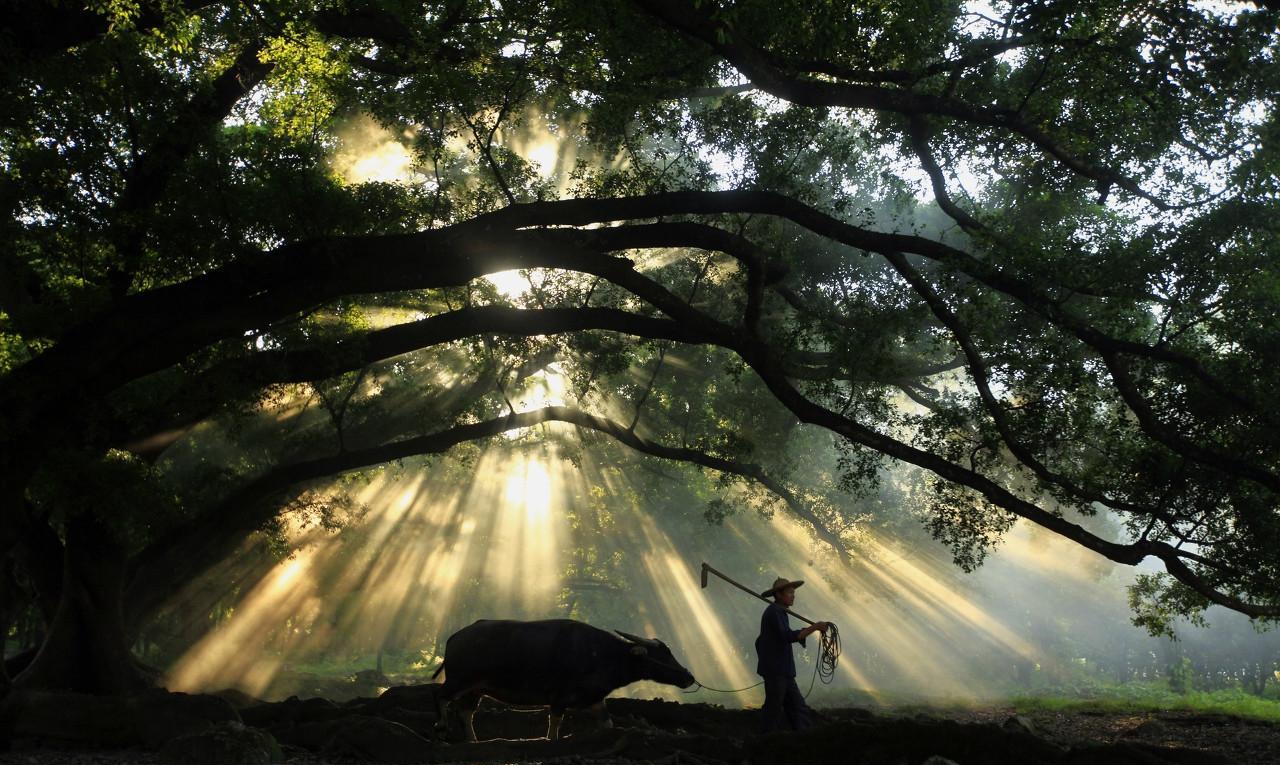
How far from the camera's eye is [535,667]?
33.8ft

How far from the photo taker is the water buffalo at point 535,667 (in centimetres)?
1030

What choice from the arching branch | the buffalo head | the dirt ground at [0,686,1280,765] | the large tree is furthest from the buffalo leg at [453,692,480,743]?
the arching branch

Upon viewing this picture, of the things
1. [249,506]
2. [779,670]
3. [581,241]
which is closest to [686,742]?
[779,670]

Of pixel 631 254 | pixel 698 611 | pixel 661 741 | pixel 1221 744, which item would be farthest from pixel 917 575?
pixel 661 741

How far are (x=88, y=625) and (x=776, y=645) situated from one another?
405 inches

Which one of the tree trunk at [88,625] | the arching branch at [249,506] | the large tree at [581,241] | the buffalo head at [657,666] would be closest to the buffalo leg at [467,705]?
the buffalo head at [657,666]

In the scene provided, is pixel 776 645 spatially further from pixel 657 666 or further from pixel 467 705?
pixel 467 705

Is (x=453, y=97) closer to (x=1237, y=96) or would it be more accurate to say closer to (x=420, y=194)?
(x=420, y=194)

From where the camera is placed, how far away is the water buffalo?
1030 centimetres

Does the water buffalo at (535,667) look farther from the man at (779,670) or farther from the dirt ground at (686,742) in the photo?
the man at (779,670)

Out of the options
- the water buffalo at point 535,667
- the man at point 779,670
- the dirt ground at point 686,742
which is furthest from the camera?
the water buffalo at point 535,667

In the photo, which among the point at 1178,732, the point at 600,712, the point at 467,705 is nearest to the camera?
the point at 467,705

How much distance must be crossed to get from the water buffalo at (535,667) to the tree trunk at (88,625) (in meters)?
5.94

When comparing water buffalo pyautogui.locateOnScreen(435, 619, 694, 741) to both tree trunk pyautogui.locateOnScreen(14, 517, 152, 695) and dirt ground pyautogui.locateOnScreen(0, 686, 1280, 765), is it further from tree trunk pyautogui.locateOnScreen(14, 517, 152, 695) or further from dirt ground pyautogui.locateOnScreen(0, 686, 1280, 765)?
tree trunk pyautogui.locateOnScreen(14, 517, 152, 695)
